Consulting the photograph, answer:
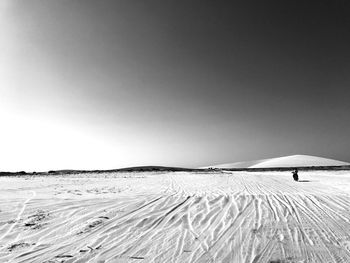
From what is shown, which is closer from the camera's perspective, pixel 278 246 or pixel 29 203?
pixel 278 246

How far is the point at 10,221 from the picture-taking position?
24.1 ft

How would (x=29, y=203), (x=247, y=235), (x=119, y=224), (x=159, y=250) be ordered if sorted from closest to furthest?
(x=159, y=250), (x=247, y=235), (x=119, y=224), (x=29, y=203)

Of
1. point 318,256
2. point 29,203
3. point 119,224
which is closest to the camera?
point 318,256

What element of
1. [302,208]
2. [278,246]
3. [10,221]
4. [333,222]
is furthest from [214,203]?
[10,221]

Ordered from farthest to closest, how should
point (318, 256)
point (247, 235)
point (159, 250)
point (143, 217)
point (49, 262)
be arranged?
point (143, 217)
point (247, 235)
point (159, 250)
point (318, 256)
point (49, 262)

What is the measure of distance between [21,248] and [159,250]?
112 inches

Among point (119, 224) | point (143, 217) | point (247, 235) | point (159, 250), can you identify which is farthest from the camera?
point (143, 217)

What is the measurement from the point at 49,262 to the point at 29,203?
277 inches

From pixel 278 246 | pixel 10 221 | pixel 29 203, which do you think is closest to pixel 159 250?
pixel 278 246

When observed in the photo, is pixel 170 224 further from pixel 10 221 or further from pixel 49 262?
pixel 10 221

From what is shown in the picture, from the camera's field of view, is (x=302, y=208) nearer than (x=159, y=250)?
No

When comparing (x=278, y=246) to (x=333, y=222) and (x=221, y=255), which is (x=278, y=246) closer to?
(x=221, y=255)

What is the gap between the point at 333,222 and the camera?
7.38m

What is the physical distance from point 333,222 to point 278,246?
3.21 metres
